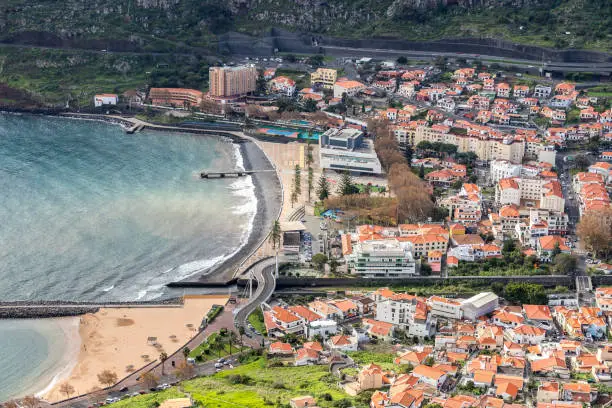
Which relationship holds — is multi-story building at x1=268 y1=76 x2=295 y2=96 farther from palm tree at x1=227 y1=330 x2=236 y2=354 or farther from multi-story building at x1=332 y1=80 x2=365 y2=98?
palm tree at x1=227 y1=330 x2=236 y2=354

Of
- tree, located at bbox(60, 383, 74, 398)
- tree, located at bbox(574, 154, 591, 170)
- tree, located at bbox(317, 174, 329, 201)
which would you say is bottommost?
tree, located at bbox(60, 383, 74, 398)

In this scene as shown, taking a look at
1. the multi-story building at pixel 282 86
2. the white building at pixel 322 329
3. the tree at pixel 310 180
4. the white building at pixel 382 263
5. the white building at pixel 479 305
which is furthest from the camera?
the multi-story building at pixel 282 86

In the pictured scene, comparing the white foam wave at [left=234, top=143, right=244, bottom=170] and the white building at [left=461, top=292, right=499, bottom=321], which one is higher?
the white foam wave at [left=234, top=143, right=244, bottom=170]

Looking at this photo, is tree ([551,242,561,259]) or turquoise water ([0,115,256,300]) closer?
turquoise water ([0,115,256,300])

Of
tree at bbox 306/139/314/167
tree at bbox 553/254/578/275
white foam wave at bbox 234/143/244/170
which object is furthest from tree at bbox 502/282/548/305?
white foam wave at bbox 234/143/244/170

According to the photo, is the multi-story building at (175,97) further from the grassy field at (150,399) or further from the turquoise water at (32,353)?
the grassy field at (150,399)

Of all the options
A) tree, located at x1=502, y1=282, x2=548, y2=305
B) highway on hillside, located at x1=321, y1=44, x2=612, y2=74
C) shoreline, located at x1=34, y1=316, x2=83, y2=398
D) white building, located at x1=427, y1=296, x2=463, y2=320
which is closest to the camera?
shoreline, located at x1=34, y1=316, x2=83, y2=398

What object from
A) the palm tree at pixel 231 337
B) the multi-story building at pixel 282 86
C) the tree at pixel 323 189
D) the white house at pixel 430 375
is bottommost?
the palm tree at pixel 231 337

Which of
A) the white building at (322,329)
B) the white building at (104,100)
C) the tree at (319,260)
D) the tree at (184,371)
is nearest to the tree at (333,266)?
the tree at (319,260)
